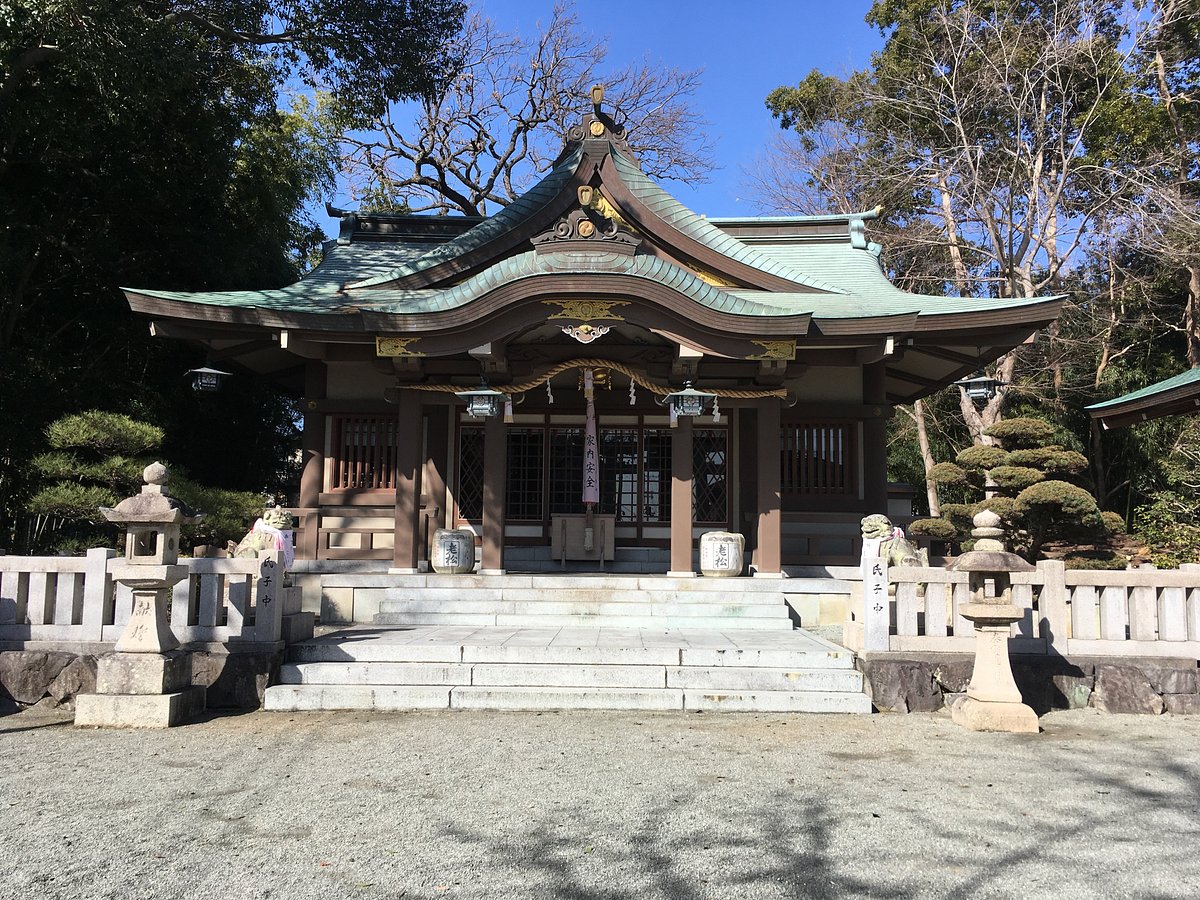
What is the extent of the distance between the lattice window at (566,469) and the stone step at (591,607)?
10.3ft

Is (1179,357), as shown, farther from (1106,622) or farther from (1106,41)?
(1106,622)

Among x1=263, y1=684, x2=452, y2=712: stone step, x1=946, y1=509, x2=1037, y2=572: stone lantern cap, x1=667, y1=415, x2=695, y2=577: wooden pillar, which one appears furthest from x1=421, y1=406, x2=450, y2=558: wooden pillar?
x1=946, y1=509, x2=1037, y2=572: stone lantern cap

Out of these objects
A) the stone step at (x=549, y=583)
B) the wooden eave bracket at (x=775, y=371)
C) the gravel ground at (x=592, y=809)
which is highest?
the wooden eave bracket at (x=775, y=371)

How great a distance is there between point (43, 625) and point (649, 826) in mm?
5537

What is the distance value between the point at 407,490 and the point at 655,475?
3879 mm

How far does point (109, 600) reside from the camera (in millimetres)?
6637

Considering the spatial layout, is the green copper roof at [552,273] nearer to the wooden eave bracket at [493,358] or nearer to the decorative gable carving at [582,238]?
the decorative gable carving at [582,238]

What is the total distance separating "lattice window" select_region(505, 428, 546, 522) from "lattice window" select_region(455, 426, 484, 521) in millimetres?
484

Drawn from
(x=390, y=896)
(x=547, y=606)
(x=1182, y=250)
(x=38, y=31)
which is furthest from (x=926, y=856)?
(x=1182, y=250)

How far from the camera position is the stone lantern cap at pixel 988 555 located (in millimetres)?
6156

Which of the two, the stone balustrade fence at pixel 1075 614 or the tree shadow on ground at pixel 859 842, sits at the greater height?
the stone balustrade fence at pixel 1075 614

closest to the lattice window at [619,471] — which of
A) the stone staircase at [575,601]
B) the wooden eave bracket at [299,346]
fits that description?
the stone staircase at [575,601]

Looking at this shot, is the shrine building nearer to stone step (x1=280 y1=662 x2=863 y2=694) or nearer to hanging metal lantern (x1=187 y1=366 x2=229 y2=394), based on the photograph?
hanging metal lantern (x1=187 y1=366 x2=229 y2=394)

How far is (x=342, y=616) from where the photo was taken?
30.4 feet
